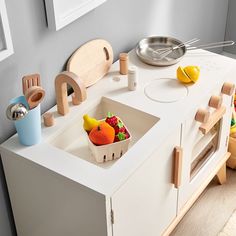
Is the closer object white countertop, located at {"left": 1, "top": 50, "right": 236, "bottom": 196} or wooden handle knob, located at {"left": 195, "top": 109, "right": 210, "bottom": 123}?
white countertop, located at {"left": 1, "top": 50, "right": 236, "bottom": 196}

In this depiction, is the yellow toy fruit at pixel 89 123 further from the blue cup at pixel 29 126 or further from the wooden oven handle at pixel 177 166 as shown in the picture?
the wooden oven handle at pixel 177 166

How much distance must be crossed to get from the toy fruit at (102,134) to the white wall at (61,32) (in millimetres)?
248

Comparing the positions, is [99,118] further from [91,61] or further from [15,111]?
[15,111]

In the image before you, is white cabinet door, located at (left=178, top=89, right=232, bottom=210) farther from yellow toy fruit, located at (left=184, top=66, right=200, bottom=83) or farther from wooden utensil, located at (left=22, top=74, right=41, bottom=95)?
wooden utensil, located at (left=22, top=74, right=41, bottom=95)

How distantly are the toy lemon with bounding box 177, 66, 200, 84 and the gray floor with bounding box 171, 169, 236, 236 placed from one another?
66 cm

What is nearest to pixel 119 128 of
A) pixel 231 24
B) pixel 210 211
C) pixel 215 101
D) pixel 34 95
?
pixel 34 95

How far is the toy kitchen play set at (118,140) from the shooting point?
157 cm

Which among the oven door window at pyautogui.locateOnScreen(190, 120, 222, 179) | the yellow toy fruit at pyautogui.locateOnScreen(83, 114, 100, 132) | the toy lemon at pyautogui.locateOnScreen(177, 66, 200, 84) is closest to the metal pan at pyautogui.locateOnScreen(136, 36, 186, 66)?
the toy lemon at pyautogui.locateOnScreen(177, 66, 200, 84)

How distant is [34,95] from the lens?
5.09ft

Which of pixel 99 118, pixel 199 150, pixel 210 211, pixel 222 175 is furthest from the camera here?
pixel 222 175

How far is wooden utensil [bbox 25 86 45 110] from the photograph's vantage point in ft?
5.03

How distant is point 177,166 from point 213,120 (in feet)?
0.85

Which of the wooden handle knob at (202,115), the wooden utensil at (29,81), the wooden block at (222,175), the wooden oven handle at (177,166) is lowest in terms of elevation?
→ the wooden block at (222,175)

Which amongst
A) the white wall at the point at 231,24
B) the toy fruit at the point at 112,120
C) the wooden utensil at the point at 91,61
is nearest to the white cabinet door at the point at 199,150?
the toy fruit at the point at 112,120
